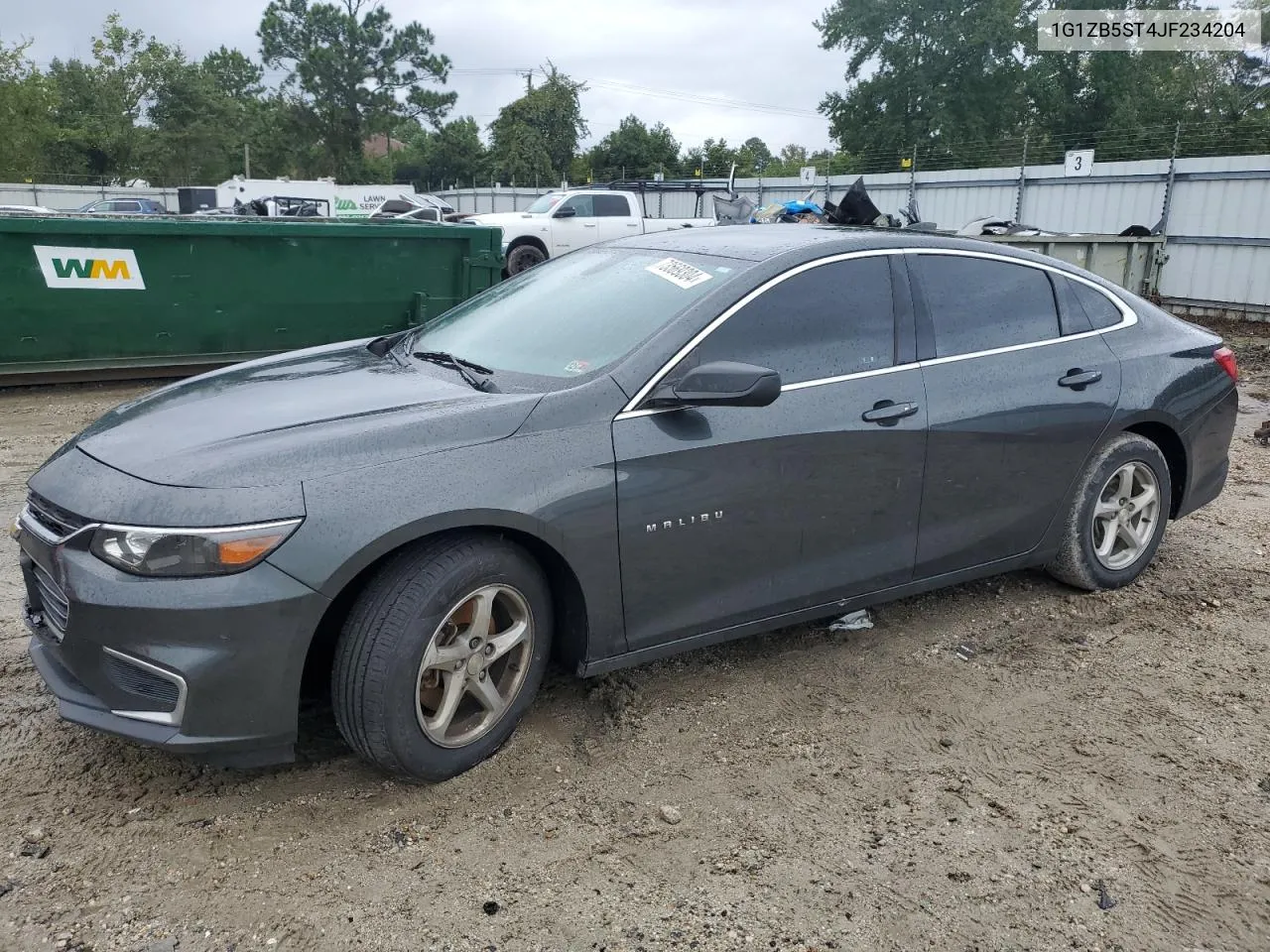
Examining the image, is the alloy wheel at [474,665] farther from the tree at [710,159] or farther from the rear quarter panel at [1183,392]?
the tree at [710,159]

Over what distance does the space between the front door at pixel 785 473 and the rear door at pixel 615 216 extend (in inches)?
618

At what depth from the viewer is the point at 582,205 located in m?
18.8

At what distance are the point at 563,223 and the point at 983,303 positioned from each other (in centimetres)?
1517

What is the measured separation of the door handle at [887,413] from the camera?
3.54 m

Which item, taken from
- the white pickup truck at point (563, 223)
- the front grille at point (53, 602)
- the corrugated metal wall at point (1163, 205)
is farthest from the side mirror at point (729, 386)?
the white pickup truck at point (563, 223)

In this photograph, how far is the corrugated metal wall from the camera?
45.8 ft

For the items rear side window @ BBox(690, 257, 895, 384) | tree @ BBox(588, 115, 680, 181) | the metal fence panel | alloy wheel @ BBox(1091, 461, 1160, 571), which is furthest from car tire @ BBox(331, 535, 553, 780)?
tree @ BBox(588, 115, 680, 181)

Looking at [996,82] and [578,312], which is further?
[996,82]

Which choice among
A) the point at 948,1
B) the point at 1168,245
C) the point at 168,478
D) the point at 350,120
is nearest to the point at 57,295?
the point at 168,478

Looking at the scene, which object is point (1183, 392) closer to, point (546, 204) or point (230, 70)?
point (546, 204)

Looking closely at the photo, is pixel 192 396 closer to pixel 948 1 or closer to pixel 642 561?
pixel 642 561

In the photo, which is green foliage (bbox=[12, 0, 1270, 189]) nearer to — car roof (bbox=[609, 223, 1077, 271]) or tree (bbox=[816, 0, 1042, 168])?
tree (bbox=[816, 0, 1042, 168])

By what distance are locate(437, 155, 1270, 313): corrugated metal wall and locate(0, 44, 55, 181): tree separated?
40673 millimetres

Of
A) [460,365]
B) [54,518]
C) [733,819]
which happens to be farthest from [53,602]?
[733,819]
